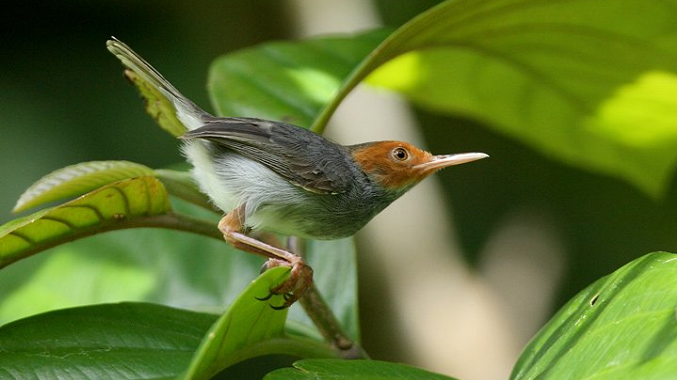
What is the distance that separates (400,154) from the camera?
3.15m

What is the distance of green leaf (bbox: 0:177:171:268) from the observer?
1993 mm

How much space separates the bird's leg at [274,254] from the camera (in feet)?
7.24

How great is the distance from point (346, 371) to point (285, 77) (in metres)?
1.54

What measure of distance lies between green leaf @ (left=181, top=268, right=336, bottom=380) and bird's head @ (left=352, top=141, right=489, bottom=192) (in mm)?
990

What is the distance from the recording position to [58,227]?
81.9 inches

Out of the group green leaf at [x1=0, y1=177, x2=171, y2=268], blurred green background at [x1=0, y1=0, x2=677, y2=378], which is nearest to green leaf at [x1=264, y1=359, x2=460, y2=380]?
green leaf at [x1=0, y1=177, x2=171, y2=268]

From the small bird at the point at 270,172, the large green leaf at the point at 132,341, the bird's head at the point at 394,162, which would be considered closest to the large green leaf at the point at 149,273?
the small bird at the point at 270,172

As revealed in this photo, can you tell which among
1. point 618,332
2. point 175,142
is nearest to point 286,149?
point 618,332

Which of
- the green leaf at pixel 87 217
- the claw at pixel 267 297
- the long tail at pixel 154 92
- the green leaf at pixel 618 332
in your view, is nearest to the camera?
the green leaf at pixel 618 332

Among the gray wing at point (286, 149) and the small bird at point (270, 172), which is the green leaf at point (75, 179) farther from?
the gray wing at point (286, 149)

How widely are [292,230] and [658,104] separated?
1.52m

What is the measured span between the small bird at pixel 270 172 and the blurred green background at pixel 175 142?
209 centimetres

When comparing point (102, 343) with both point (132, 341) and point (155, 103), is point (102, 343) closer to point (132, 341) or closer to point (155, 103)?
point (132, 341)

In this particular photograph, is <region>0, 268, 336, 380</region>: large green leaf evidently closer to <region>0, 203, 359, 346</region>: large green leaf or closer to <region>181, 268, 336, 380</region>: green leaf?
<region>181, 268, 336, 380</region>: green leaf
